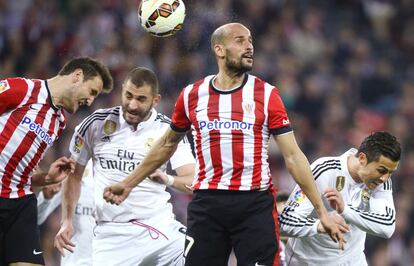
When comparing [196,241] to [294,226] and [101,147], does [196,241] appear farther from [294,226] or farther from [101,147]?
[101,147]

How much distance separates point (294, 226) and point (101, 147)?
175cm

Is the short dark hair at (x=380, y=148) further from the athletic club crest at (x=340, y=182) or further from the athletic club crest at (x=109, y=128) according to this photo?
the athletic club crest at (x=109, y=128)

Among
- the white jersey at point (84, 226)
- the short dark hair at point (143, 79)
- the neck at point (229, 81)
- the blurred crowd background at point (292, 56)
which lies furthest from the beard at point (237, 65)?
the blurred crowd background at point (292, 56)

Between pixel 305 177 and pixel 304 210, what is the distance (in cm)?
64

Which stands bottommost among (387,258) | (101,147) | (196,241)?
(387,258)

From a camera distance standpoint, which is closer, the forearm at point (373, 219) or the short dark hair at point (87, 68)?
the forearm at point (373, 219)

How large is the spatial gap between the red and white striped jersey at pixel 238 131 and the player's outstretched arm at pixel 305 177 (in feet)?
0.32

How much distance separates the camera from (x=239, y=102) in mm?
6445

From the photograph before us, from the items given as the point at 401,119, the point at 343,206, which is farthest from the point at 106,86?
the point at 401,119

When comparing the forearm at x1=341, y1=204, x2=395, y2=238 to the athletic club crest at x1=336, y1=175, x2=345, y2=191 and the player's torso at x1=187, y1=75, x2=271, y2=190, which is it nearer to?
the athletic club crest at x1=336, y1=175, x2=345, y2=191

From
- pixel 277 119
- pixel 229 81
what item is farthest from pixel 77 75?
pixel 277 119

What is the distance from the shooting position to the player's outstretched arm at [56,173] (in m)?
7.29

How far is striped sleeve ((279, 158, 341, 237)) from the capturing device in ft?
22.2

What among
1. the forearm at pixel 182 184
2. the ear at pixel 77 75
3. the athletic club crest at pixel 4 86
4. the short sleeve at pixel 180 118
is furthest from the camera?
the forearm at pixel 182 184
